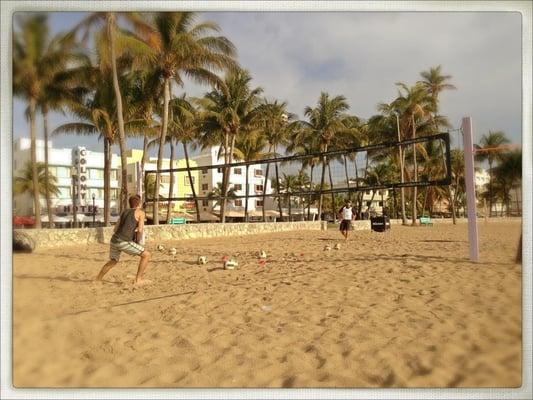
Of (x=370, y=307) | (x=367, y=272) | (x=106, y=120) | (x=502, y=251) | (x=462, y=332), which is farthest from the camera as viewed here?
(x=106, y=120)

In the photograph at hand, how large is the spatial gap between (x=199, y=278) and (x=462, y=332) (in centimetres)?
385

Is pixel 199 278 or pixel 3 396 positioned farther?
pixel 199 278

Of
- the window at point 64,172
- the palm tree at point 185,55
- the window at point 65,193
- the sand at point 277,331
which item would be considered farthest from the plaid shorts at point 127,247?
the window at point 65,193

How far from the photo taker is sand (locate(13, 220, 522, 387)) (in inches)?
119

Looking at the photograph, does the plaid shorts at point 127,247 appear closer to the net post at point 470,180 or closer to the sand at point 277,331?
the sand at point 277,331

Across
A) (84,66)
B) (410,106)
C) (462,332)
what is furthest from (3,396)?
(410,106)

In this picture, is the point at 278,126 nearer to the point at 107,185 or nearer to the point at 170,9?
the point at 107,185

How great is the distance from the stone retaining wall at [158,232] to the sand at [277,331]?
10.8ft

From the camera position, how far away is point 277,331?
12.4ft

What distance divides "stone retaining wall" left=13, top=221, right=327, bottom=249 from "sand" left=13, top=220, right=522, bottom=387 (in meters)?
3.31

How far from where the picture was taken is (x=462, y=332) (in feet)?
11.5

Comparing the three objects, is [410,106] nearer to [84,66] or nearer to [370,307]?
[84,66]

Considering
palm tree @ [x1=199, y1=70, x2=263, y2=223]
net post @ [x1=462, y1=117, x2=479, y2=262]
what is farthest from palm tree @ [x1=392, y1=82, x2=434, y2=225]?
net post @ [x1=462, y1=117, x2=479, y2=262]

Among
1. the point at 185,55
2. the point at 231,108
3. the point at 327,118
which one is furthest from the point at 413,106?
the point at 185,55
